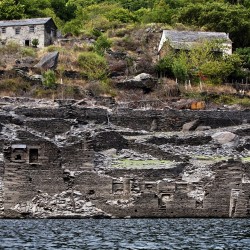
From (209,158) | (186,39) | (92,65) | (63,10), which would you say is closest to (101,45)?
(92,65)

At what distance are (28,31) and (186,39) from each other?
18.7 m

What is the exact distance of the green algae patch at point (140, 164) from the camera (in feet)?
164

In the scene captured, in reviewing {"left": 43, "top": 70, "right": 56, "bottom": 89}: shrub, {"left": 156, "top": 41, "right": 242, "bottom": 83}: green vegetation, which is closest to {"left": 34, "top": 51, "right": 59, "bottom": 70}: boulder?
{"left": 43, "top": 70, "right": 56, "bottom": 89}: shrub

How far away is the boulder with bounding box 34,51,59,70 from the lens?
86.8 meters

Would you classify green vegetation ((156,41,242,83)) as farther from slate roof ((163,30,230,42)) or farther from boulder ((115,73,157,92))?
boulder ((115,73,157,92))

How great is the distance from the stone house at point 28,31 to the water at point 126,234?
61.9 meters

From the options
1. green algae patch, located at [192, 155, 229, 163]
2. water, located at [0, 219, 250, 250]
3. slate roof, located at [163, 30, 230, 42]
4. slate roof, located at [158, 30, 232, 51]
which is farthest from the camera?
slate roof, located at [163, 30, 230, 42]

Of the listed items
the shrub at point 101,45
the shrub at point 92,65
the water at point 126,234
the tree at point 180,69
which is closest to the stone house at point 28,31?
the shrub at point 101,45

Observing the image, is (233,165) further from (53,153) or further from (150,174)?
(53,153)

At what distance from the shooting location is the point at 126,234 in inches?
1313

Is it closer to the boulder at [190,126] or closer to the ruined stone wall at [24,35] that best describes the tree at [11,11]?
the ruined stone wall at [24,35]

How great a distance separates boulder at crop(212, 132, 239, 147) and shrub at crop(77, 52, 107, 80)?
80.8 ft

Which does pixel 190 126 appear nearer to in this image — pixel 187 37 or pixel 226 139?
pixel 226 139

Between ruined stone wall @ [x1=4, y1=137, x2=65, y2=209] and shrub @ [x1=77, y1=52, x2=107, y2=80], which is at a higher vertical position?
shrub @ [x1=77, y1=52, x2=107, y2=80]
